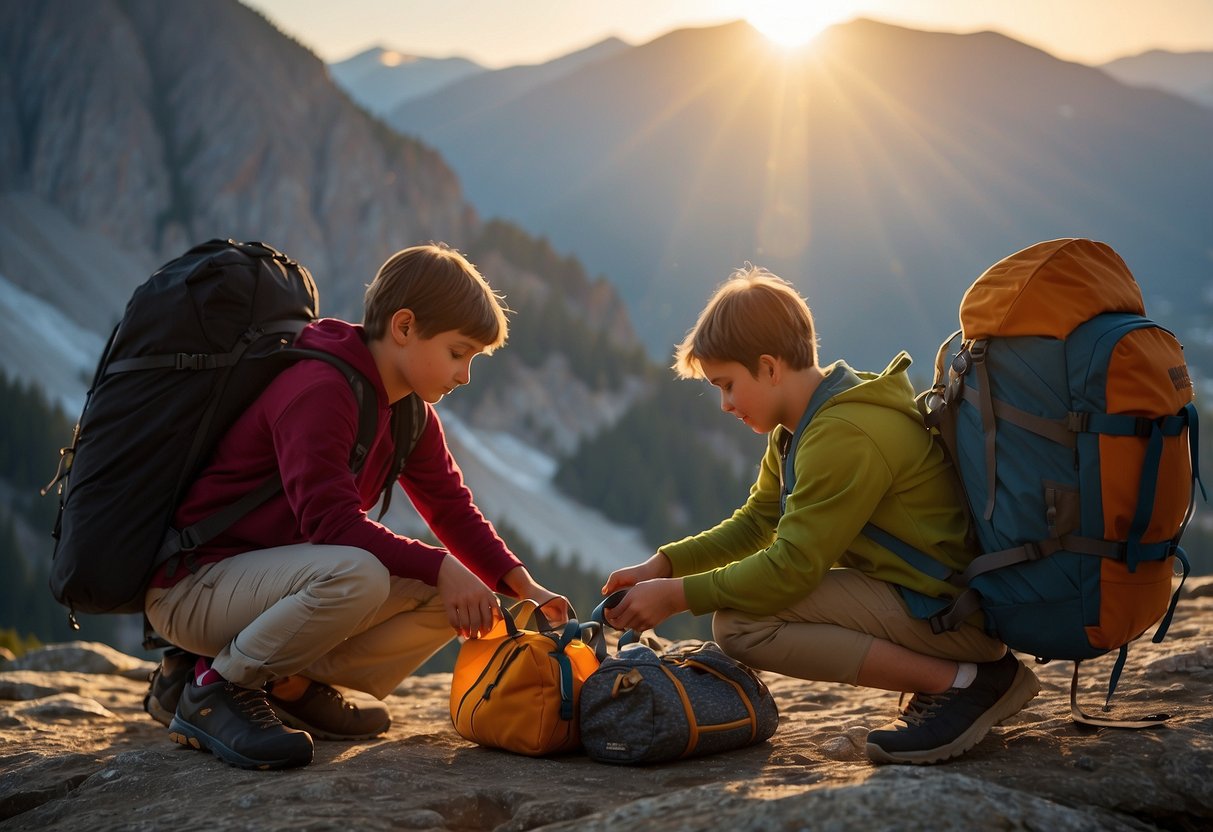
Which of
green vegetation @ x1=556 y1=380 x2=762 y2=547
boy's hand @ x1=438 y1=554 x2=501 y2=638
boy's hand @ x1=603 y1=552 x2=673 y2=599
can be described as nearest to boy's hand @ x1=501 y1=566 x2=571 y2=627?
boy's hand @ x1=603 y1=552 x2=673 y2=599

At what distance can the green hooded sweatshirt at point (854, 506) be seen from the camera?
395 centimetres

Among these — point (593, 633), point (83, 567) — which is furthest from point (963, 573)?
point (83, 567)

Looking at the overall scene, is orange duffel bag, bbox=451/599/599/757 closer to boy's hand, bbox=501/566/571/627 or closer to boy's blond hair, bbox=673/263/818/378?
boy's hand, bbox=501/566/571/627

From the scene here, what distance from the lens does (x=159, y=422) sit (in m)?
4.28

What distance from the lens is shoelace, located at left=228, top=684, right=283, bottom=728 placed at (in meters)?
4.13

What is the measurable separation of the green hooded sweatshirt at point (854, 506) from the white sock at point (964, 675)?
27 centimetres

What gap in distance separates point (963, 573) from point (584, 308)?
288 feet

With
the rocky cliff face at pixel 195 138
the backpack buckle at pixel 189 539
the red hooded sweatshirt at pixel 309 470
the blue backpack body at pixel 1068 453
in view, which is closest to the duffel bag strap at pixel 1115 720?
the blue backpack body at pixel 1068 453

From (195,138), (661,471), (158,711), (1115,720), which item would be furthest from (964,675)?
(195,138)

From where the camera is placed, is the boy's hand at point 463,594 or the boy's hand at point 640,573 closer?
the boy's hand at point 463,594

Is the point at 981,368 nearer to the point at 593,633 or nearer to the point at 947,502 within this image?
the point at 947,502

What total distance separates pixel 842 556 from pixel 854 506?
16.5 inches

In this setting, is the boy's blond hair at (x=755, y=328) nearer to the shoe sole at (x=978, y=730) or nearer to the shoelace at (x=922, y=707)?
the shoelace at (x=922, y=707)

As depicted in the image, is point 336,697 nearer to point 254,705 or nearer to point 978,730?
point 254,705
